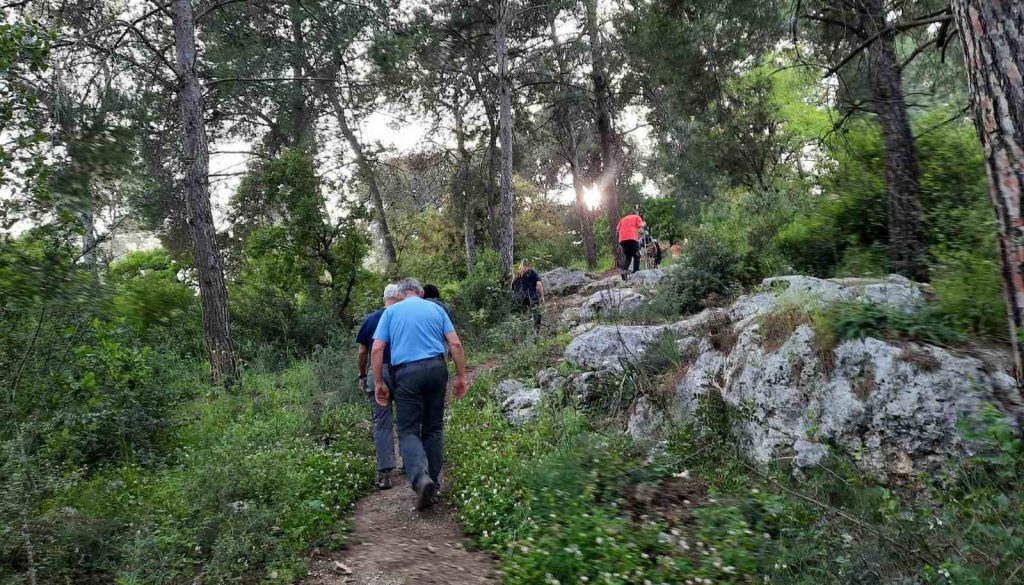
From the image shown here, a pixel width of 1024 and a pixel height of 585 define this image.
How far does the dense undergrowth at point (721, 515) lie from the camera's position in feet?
8.42

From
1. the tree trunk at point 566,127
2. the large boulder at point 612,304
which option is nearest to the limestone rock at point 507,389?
the large boulder at point 612,304

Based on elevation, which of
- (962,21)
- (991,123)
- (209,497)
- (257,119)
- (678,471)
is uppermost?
(257,119)

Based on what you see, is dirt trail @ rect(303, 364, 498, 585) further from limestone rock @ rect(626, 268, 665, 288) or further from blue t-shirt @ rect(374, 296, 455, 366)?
limestone rock @ rect(626, 268, 665, 288)

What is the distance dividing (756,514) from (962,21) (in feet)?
10.4

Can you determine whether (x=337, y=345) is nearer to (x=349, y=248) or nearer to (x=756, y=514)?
(x=349, y=248)

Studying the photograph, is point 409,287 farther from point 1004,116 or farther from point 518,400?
point 1004,116

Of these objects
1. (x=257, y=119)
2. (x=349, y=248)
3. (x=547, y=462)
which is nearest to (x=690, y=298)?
(x=547, y=462)

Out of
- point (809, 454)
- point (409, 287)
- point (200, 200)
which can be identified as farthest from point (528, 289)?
point (809, 454)

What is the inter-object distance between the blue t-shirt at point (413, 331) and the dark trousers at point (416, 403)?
0.08 m

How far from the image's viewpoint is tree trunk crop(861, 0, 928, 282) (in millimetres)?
6312

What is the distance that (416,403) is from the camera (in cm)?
491

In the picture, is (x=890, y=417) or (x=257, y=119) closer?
(x=890, y=417)

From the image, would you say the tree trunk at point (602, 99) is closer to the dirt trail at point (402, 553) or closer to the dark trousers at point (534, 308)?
the dark trousers at point (534, 308)

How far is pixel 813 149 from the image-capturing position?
21.0 meters
